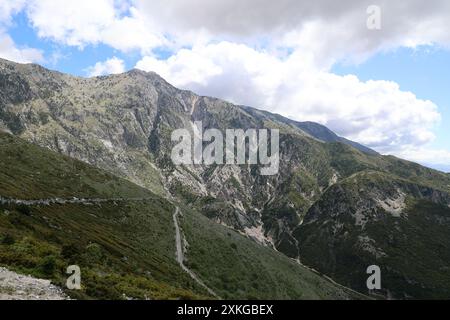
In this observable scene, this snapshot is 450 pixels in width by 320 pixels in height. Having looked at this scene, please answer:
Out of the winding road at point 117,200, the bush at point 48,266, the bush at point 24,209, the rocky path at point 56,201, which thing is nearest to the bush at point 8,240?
the bush at point 48,266

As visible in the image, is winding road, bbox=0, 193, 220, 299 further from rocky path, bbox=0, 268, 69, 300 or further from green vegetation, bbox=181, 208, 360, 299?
rocky path, bbox=0, 268, 69, 300

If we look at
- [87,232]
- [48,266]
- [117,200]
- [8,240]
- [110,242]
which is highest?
[117,200]

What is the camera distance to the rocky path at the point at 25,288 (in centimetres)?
2375

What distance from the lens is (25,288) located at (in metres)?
25.4

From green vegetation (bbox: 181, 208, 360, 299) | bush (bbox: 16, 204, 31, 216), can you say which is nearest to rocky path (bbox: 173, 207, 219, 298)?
green vegetation (bbox: 181, 208, 360, 299)

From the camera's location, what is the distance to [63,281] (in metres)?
29.1

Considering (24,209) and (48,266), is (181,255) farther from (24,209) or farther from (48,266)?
(48,266)

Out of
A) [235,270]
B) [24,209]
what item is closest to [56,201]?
[24,209]

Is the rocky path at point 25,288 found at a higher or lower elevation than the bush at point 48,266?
lower

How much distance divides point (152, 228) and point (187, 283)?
50.8m

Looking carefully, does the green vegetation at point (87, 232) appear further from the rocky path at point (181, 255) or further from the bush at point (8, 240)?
the rocky path at point (181, 255)

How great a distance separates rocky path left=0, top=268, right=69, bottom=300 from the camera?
23.8 m

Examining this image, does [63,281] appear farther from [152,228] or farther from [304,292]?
[304,292]
